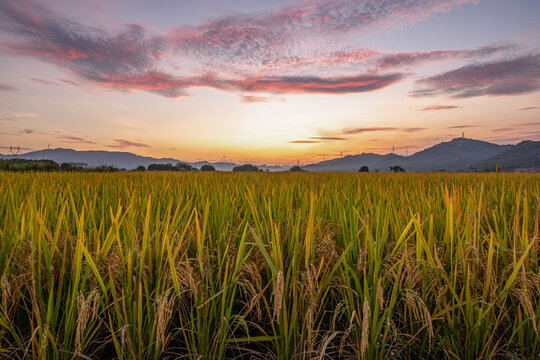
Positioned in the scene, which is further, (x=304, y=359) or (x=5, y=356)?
(x=5, y=356)

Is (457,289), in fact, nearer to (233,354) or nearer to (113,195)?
(233,354)

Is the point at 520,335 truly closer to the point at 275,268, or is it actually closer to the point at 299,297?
the point at 299,297

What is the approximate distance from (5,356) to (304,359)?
162cm

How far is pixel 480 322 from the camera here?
4.60 feet

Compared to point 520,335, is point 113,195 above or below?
above

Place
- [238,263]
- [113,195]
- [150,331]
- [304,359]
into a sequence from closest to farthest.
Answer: [304,359] < [150,331] < [238,263] < [113,195]

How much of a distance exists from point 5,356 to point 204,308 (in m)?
1.12

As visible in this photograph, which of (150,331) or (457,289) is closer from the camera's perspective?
(150,331)

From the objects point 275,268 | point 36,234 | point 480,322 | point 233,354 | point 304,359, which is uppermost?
point 36,234

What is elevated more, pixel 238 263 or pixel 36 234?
pixel 36 234

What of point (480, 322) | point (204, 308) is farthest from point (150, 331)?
point (480, 322)

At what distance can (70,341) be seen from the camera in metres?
1.38

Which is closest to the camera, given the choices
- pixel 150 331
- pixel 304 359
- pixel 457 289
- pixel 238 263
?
pixel 304 359

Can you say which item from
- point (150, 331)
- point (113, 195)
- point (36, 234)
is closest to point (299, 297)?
point (150, 331)
